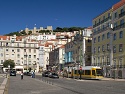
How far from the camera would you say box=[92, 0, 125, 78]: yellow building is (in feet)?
229

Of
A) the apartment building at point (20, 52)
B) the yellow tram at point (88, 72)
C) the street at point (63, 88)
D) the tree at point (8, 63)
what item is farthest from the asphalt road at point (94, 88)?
the apartment building at point (20, 52)

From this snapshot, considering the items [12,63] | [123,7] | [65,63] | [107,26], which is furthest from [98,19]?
[12,63]

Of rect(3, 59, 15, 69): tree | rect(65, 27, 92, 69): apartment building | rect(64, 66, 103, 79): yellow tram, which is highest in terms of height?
rect(65, 27, 92, 69): apartment building

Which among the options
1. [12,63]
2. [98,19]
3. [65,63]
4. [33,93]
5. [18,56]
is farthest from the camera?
[18,56]

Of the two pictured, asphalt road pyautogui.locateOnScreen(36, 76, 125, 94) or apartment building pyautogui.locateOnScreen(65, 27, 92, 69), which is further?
apartment building pyautogui.locateOnScreen(65, 27, 92, 69)

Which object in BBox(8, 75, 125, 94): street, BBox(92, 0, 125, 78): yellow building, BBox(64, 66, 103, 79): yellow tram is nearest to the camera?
BBox(8, 75, 125, 94): street

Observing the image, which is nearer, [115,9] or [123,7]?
[123,7]

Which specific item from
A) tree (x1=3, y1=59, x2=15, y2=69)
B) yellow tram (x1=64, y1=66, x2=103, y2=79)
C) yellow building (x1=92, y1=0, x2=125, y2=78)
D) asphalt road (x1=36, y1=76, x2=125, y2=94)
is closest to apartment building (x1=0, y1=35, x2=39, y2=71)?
tree (x1=3, y1=59, x2=15, y2=69)

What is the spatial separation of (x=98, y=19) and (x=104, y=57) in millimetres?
12025

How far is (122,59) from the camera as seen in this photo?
68.6 meters

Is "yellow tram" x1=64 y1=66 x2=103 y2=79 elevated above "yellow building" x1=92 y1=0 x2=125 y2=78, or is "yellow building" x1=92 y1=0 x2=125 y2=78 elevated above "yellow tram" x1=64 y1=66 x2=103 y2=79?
"yellow building" x1=92 y1=0 x2=125 y2=78

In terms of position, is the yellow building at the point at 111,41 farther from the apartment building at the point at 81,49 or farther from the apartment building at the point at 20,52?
the apartment building at the point at 20,52

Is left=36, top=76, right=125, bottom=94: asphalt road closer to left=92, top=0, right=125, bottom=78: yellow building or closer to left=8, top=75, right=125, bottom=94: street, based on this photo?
left=8, top=75, right=125, bottom=94: street

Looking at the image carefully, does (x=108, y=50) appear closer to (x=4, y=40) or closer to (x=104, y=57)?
(x=104, y=57)
